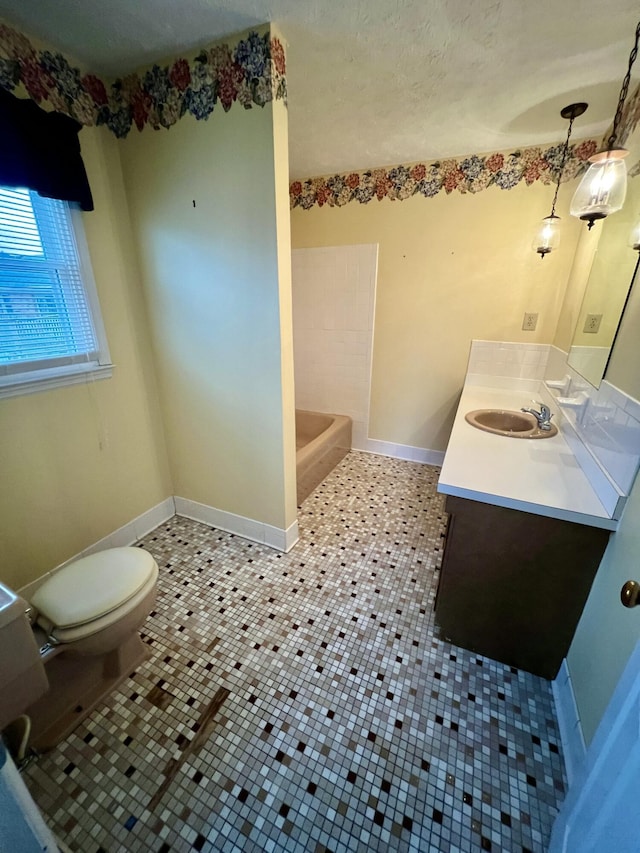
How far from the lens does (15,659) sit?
2.40 ft

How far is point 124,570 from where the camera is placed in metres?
1.29

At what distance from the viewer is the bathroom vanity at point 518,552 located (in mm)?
1123

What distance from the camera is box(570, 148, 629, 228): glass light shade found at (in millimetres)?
1111

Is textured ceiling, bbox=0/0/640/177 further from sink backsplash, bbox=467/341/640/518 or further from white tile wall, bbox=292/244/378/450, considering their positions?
sink backsplash, bbox=467/341/640/518

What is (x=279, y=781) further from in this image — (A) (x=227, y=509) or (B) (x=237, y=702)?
(A) (x=227, y=509)

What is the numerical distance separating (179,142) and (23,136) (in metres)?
0.58

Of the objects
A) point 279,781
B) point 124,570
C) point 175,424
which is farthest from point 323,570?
point 175,424

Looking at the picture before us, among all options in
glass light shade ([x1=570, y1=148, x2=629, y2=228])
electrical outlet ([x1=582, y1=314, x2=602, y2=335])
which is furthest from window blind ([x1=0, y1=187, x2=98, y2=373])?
electrical outlet ([x1=582, y1=314, x2=602, y2=335])

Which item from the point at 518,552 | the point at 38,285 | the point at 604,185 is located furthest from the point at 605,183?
the point at 38,285

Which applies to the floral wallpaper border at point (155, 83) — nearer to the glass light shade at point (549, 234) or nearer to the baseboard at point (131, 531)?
the glass light shade at point (549, 234)

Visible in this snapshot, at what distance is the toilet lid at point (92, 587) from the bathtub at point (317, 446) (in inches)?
44.8

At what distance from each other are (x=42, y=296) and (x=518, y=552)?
2229mm

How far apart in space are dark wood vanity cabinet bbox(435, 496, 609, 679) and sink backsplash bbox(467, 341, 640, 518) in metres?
0.21

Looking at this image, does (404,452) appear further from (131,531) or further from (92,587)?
(92,587)
